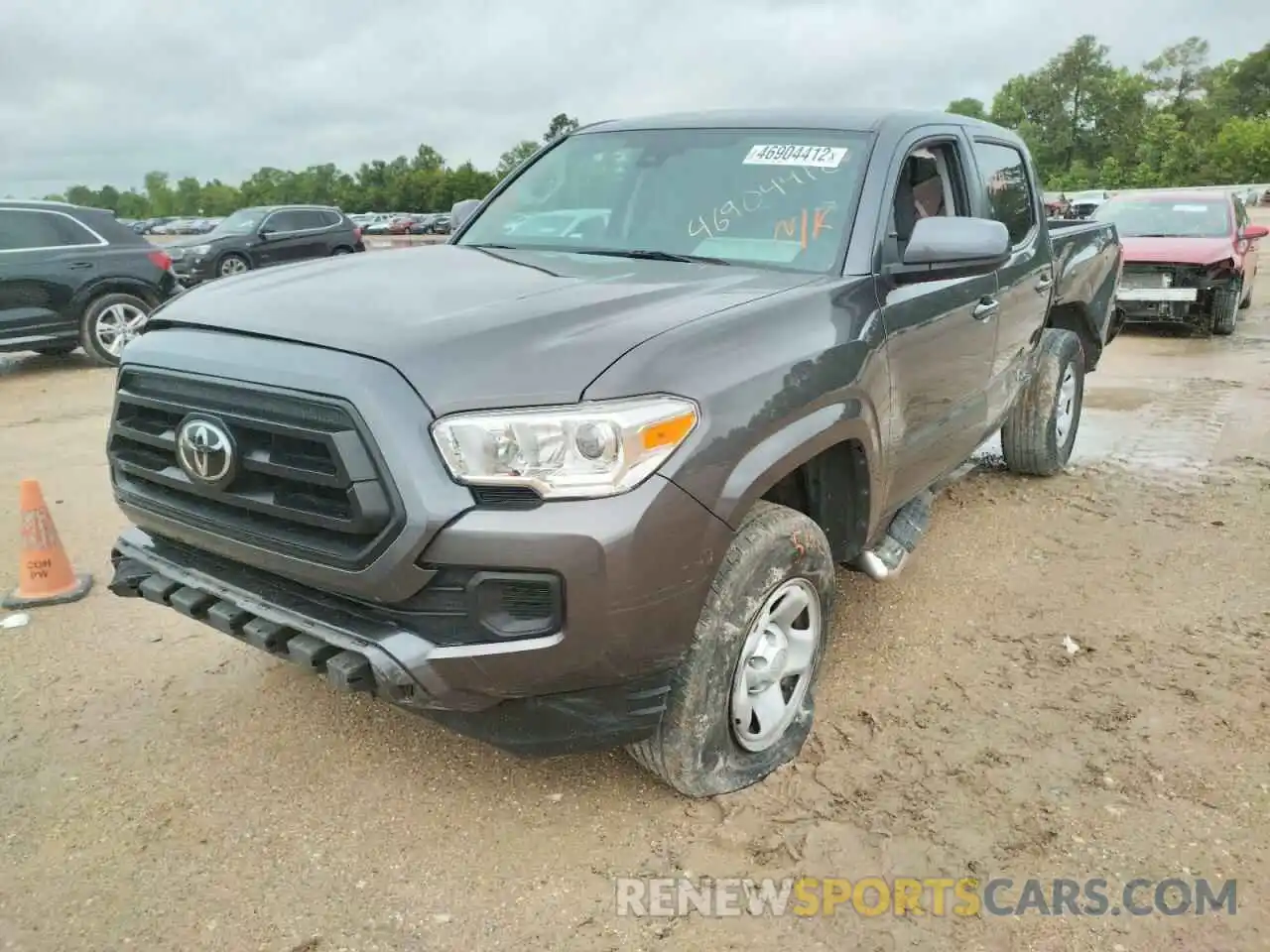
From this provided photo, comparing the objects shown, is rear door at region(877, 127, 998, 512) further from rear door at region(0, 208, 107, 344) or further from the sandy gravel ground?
rear door at region(0, 208, 107, 344)

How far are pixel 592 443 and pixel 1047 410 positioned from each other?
4.13 metres

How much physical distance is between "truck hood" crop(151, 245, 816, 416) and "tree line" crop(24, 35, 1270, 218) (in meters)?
69.7

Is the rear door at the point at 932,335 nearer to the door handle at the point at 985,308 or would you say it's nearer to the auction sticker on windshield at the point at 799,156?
the door handle at the point at 985,308

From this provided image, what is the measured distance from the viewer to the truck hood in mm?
2350

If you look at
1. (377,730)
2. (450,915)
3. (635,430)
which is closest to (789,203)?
(635,430)

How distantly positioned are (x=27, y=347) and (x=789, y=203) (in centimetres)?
914

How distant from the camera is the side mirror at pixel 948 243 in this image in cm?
323

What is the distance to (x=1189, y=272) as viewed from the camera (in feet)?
37.3

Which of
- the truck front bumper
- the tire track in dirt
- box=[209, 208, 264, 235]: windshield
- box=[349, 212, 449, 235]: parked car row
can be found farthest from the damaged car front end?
box=[349, 212, 449, 235]: parked car row

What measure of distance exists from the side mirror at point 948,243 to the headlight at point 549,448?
143 centimetres

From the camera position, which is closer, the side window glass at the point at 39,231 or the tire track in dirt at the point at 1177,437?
the tire track in dirt at the point at 1177,437

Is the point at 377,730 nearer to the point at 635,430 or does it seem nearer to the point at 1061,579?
the point at 635,430

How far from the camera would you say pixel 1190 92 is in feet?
290

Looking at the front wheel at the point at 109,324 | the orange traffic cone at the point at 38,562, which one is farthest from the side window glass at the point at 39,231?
the orange traffic cone at the point at 38,562
